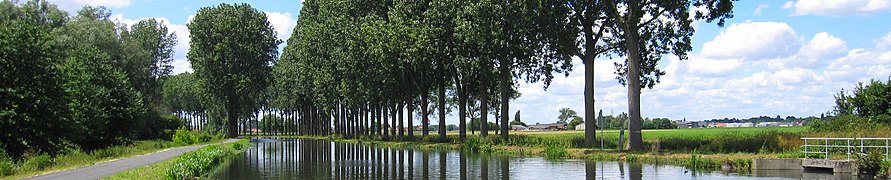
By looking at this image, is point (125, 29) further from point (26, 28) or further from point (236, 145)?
point (26, 28)

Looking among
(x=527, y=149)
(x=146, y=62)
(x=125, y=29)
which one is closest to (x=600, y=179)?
(x=527, y=149)

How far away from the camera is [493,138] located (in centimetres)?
4934

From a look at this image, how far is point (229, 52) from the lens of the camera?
84.5 m

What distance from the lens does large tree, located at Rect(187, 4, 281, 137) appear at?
8456 cm

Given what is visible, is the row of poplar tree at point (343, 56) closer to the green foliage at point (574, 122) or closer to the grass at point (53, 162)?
the grass at point (53, 162)

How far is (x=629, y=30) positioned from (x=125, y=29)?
6175 cm

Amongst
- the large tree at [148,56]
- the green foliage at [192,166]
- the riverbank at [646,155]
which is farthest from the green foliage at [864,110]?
the large tree at [148,56]

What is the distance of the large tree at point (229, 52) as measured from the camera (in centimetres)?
8456

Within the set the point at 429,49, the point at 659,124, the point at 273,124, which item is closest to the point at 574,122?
the point at 659,124

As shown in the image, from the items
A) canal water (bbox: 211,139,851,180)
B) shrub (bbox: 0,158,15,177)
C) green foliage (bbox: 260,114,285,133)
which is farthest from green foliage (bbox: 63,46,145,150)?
green foliage (bbox: 260,114,285,133)

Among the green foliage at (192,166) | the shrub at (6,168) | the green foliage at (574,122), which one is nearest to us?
the green foliage at (192,166)

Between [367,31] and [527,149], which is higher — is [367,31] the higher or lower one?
the higher one

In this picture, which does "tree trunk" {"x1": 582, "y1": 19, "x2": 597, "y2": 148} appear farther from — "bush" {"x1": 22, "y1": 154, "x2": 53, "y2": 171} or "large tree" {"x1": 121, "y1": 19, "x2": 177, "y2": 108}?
"large tree" {"x1": 121, "y1": 19, "x2": 177, "y2": 108}

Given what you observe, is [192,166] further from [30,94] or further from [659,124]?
[659,124]
